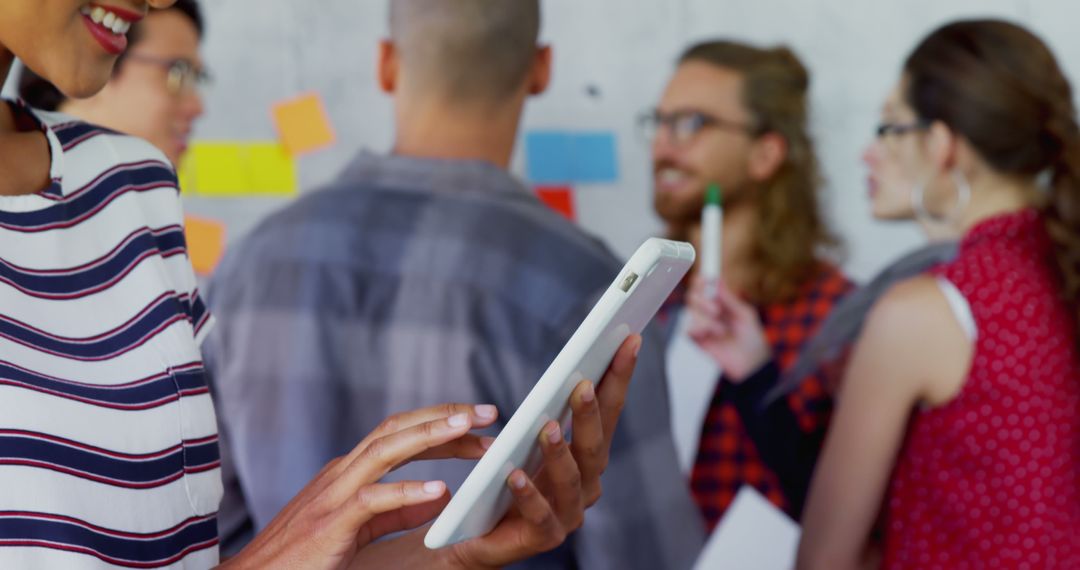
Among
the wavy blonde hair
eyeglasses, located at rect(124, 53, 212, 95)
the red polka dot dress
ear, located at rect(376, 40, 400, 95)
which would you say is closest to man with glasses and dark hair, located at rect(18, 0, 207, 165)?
eyeglasses, located at rect(124, 53, 212, 95)

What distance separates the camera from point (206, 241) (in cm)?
280

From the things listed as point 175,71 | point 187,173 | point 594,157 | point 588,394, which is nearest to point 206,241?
point 187,173

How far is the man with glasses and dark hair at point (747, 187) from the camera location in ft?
7.10

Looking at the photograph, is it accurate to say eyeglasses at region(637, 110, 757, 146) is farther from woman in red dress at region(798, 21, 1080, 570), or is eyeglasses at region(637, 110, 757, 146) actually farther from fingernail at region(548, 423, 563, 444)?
fingernail at region(548, 423, 563, 444)

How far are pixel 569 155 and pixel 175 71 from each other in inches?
39.2

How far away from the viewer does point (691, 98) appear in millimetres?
2400

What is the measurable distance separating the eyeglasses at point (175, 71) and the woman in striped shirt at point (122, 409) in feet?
3.98

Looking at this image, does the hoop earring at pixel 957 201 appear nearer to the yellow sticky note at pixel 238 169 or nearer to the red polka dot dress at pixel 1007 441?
the red polka dot dress at pixel 1007 441

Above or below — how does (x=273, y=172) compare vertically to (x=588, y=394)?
below

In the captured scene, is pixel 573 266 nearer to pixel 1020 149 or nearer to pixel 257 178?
pixel 1020 149

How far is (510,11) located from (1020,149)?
705mm

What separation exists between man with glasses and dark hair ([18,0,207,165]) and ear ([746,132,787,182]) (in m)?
1.10

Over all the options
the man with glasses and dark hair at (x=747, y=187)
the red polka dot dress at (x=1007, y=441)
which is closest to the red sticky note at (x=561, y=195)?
the man with glasses and dark hair at (x=747, y=187)

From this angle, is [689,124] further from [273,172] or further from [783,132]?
[273,172]
